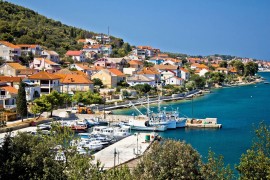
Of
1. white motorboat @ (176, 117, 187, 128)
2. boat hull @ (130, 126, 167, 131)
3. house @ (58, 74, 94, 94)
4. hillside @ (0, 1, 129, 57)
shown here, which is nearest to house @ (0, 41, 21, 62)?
hillside @ (0, 1, 129, 57)

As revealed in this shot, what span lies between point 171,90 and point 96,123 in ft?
96.5

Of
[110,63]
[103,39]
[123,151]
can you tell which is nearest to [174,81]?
[110,63]

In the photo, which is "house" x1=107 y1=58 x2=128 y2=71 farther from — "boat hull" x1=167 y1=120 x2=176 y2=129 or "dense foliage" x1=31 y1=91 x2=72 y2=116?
"boat hull" x1=167 y1=120 x2=176 y2=129

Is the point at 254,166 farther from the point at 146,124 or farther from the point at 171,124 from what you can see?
the point at 171,124

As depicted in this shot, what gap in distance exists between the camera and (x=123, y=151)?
2745cm

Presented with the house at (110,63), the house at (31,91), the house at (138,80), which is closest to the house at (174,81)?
the house at (110,63)

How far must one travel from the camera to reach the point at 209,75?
301 ft

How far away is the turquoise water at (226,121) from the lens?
30906 mm

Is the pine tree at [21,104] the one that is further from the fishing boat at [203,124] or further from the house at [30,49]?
the house at [30,49]

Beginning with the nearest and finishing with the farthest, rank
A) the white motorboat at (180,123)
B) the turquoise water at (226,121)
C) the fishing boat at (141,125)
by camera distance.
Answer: the turquoise water at (226,121), the fishing boat at (141,125), the white motorboat at (180,123)

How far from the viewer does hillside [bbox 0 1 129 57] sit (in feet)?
254

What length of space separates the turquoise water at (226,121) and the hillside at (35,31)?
107 ft

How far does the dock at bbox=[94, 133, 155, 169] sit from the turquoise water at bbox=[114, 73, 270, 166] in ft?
13.0

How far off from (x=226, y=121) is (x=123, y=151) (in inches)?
754
